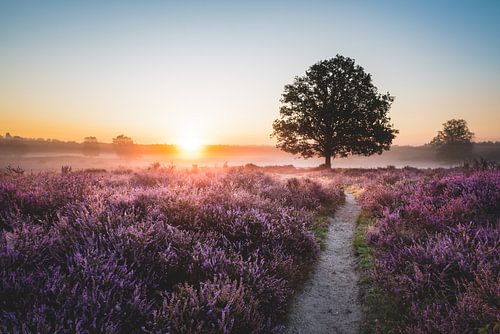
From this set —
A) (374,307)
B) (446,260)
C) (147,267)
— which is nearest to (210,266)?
(147,267)

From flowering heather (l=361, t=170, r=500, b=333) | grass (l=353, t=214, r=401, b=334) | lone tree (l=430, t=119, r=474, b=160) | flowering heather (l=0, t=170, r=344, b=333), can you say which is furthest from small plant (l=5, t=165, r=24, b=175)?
lone tree (l=430, t=119, r=474, b=160)

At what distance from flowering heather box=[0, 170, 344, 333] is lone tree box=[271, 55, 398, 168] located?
963 inches

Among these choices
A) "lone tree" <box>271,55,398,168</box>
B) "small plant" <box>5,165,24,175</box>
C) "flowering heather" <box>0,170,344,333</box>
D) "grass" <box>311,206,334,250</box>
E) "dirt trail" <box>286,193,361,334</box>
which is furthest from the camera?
"lone tree" <box>271,55,398,168</box>

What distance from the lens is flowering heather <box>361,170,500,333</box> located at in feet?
11.2

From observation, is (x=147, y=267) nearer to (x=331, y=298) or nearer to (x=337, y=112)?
(x=331, y=298)

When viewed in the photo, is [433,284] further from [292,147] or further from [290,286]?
[292,147]

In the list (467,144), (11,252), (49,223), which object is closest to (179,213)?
(49,223)

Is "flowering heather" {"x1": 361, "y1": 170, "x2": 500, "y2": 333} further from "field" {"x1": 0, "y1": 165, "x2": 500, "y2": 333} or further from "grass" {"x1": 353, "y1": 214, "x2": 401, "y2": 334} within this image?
"grass" {"x1": 353, "y1": 214, "x2": 401, "y2": 334}

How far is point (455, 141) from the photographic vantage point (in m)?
75.7

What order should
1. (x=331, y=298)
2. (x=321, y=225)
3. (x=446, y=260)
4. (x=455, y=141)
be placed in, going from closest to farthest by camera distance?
(x=446, y=260) < (x=331, y=298) < (x=321, y=225) < (x=455, y=141)

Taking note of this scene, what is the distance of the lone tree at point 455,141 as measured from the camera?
7406 centimetres

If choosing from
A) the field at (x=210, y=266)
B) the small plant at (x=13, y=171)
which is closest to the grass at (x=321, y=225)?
the field at (x=210, y=266)

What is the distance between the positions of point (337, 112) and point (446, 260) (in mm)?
26559

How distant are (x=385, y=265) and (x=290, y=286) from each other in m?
1.57
